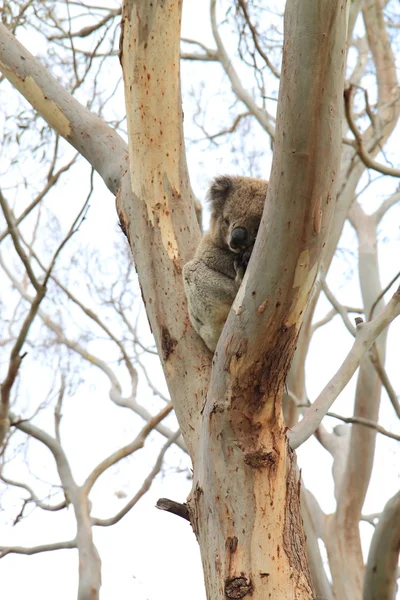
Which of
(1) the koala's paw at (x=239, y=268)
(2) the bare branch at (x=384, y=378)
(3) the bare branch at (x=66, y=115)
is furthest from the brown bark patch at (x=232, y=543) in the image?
(2) the bare branch at (x=384, y=378)

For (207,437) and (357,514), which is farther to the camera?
(357,514)

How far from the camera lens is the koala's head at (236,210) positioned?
3.73 meters

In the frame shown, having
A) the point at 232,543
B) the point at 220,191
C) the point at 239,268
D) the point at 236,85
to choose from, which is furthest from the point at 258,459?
the point at 236,85

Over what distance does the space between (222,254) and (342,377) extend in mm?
936

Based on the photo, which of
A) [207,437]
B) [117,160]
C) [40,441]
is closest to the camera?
[207,437]

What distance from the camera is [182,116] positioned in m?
3.72

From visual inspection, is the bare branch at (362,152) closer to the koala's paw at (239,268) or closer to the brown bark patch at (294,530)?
the koala's paw at (239,268)

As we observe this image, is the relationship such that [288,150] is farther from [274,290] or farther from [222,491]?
[222,491]

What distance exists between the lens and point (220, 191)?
425cm

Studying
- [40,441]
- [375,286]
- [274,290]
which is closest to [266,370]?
[274,290]

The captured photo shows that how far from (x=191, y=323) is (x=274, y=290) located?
3.42 feet

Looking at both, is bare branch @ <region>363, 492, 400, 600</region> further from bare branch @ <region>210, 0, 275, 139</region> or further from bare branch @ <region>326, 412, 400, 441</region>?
bare branch @ <region>210, 0, 275, 139</region>

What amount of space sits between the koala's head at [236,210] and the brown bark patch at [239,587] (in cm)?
177

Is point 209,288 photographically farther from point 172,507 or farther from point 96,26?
point 96,26
